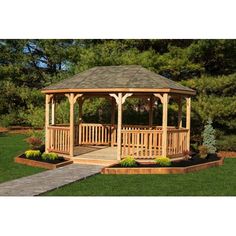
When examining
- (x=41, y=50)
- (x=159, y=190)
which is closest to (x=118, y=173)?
(x=159, y=190)

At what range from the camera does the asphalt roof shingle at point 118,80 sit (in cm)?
1395

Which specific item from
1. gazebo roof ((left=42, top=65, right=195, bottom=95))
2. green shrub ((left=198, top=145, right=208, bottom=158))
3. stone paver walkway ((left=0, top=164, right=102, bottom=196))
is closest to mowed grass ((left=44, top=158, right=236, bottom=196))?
stone paver walkway ((left=0, top=164, right=102, bottom=196))

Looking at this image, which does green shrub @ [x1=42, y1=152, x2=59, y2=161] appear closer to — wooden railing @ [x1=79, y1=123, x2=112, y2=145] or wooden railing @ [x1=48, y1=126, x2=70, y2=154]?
wooden railing @ [x1=48, y1=126, x2=70, y2=154]

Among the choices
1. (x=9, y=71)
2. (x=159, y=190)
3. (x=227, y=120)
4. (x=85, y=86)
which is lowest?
(x=159, y=190)

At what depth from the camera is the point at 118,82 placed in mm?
14289

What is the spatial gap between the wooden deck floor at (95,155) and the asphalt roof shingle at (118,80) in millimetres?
2482

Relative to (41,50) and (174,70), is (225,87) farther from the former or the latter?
(41,50)

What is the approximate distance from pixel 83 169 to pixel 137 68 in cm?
492

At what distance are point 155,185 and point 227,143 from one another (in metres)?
8.95

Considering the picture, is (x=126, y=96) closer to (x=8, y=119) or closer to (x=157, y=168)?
(x=157, y=168)

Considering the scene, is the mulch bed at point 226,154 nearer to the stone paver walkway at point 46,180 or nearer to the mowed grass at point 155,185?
the mowed grass at point 155,185

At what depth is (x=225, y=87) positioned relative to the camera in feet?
61.3

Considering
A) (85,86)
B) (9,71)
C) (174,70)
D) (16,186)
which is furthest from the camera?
(9,71)

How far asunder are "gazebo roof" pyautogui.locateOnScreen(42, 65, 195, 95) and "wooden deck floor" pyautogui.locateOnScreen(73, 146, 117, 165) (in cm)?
238
